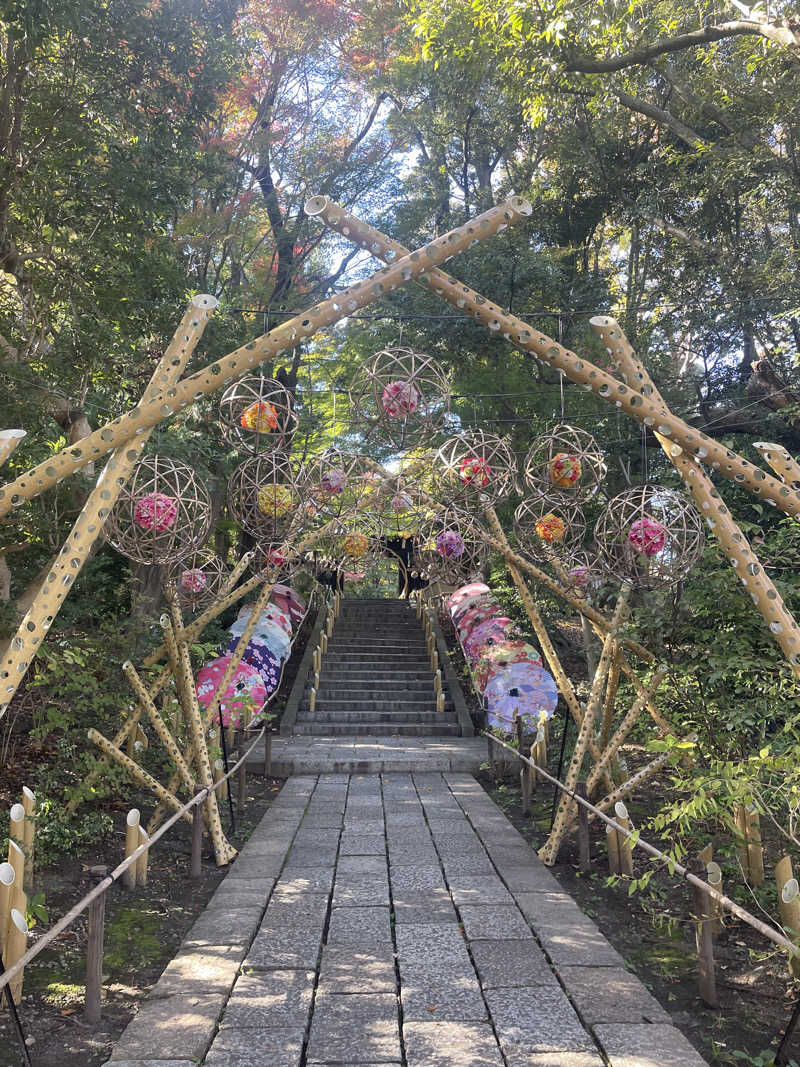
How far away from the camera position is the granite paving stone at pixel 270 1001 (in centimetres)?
359

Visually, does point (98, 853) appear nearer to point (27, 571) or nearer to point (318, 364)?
point (27, 571)

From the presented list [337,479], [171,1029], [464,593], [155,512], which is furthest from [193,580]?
[464,593]

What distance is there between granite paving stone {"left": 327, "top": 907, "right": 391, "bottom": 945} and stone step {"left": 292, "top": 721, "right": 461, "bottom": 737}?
7.82 metres

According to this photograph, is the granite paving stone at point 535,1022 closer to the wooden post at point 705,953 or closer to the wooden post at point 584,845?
the wooden post at point 705,953

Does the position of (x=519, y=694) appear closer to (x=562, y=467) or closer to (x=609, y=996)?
(x=562, y=467)

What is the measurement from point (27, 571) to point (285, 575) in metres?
3.42

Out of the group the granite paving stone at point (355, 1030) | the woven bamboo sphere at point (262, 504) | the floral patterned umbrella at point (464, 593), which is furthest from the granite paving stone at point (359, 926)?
the floral patterned umbrella at point (464, 593)

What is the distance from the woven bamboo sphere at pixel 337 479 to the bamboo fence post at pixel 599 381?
6.17 feet

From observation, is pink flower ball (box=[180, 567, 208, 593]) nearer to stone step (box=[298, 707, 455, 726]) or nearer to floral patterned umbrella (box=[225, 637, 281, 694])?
floral patterned umbrella (box=[225, 637, 281, 694])

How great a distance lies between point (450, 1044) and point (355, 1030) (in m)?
0.43

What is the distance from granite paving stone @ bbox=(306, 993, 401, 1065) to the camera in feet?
10.8

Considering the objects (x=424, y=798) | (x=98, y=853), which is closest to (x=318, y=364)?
(x=424, y=798)

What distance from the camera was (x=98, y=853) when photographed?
642cm

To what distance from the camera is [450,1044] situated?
340 centimetres
